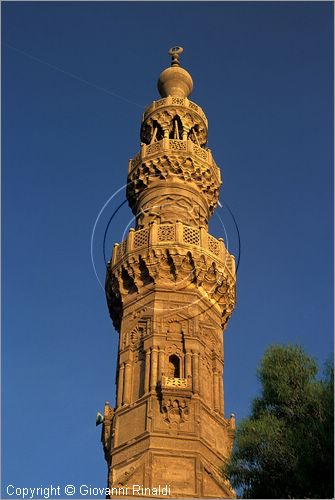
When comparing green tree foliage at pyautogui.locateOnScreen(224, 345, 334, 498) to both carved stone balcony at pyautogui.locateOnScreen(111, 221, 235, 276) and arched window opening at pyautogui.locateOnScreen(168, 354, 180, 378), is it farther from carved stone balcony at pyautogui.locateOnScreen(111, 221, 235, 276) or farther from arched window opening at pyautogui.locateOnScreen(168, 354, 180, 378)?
carved stone balcony at pyautogui.locateOnScreen(111, 221, 235, 276)

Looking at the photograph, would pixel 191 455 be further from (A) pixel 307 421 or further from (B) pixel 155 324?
(A) pixel 307 421

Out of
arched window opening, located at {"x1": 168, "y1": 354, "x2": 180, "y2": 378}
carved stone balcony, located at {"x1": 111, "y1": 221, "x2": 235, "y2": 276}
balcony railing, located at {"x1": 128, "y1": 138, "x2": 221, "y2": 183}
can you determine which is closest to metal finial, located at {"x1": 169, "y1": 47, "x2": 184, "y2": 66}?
balcony railing, located at {"x1": 128, "y1": 138, "x2": 221, "y2": 183}

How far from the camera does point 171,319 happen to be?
23.0 m

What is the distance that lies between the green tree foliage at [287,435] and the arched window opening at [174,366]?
661 cm

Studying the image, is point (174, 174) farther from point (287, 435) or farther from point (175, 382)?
point (287, 435)

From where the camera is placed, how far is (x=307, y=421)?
14594 mm

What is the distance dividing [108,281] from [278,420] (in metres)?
11.2

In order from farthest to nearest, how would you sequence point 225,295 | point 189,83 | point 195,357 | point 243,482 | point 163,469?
point 189,83, point 225,295, point 195,357, point 163,469, point 243,482

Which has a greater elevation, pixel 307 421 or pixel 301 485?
pixel 307 421

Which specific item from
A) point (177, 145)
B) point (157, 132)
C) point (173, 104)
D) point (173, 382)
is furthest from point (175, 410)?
point (173, 104)

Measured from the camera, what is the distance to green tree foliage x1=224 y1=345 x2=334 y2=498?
45.1ft

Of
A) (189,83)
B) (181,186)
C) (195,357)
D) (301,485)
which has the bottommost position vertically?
(301,485)

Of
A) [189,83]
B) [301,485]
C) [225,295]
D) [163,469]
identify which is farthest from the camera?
[189,83]

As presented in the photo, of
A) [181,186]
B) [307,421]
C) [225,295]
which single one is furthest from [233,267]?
[307,421]
